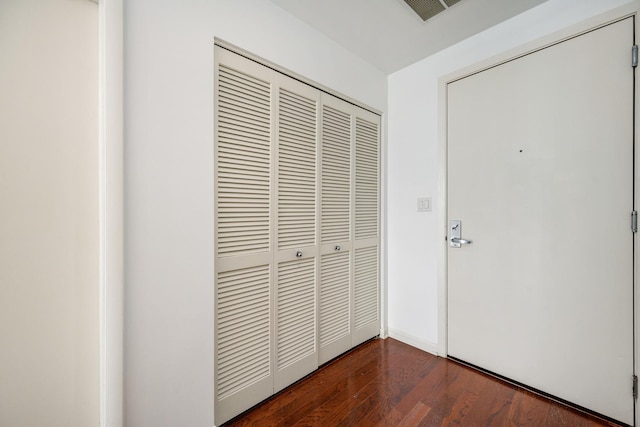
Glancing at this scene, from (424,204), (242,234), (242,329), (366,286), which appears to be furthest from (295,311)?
(424,204)

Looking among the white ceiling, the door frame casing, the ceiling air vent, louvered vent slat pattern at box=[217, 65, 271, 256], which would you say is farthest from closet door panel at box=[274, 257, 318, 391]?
the ceiling air vent

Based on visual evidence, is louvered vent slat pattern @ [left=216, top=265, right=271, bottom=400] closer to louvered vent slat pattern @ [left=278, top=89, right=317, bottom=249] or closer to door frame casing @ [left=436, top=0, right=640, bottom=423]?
louvered vent slat pattern @ [left=278, top=89, right=317, bottom=249]

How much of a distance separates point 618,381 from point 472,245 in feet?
3.21

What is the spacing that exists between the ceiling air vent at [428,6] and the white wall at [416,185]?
1.50 ft

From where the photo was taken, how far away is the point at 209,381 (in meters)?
1.33

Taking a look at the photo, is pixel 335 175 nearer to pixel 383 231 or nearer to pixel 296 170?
pixel 296 170

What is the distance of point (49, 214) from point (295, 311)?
1327 millimetres

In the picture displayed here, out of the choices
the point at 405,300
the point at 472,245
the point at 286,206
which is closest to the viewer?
the point at 286,206

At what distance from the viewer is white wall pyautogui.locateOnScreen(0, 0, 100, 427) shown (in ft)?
3.11

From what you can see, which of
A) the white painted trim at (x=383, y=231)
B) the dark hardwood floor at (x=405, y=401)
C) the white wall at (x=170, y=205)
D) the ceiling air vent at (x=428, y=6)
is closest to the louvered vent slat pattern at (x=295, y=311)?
the dark hardwood floor at (x=405, y=401)

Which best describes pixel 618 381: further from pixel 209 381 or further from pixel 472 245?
pixel 209 381

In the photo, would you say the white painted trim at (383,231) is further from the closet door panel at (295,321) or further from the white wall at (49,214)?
the white wall at (49,214)

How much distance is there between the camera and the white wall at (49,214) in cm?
95

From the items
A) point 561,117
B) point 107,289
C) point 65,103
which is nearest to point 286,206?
point 107,289
